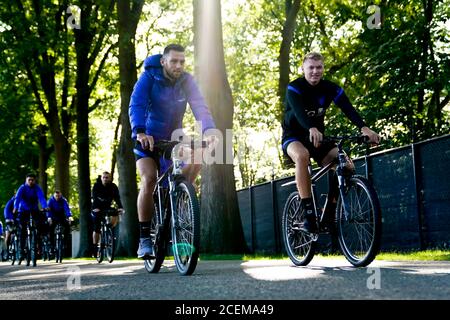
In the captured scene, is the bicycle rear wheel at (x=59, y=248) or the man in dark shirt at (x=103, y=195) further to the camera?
the bicycle rear wheel at (x=59, y=248)

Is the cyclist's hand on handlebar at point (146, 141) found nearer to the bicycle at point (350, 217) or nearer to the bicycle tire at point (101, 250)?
the bicycle at point (350, 217)

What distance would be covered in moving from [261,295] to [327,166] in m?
3.00

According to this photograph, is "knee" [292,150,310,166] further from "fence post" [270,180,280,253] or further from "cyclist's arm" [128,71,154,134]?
"fence post" [270,180,280,253]

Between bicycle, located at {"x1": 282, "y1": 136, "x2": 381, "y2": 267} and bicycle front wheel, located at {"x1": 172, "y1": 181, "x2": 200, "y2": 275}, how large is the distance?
4.37 feet

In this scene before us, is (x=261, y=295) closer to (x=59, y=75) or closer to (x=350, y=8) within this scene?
(x=350, y=8)

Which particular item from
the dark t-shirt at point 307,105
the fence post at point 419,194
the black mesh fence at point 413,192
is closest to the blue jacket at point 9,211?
the black mesh fence at point 413,192

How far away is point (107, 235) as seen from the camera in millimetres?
17453

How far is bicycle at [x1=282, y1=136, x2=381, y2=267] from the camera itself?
6.53 m

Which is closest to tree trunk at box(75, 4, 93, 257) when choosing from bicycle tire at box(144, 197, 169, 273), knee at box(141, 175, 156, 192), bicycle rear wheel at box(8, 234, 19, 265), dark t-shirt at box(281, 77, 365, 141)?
bicycle rear wheel at box(8, 234, 19, 265)

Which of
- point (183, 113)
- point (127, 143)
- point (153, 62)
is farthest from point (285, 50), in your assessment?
point (153, 62)

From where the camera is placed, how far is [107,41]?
88.2 feet

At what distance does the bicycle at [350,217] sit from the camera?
6.53 meters

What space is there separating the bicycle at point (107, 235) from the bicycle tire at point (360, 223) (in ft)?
34.9
